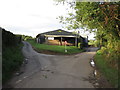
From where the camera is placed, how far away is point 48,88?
768 centimetres

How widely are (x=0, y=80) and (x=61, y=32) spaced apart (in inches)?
1392

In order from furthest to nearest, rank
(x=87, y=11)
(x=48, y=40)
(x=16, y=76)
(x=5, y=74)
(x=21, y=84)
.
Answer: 1. (x=48, y=40)
2. (x=87, y=11)
3. (x=16, y=76)
4. (x=5, y=74)
5. (x=21, y=84)

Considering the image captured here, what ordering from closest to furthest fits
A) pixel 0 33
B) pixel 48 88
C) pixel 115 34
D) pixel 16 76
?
pixel 48 88 → pixel 16 76 → pixel 0 33 → pixel 115 34

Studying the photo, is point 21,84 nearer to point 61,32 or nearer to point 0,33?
point 0,33

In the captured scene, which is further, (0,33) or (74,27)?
(74,27)

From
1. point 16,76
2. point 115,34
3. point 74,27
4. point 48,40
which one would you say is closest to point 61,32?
point 48,40

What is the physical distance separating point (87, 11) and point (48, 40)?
30.9 metres

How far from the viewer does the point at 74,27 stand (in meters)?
16.5

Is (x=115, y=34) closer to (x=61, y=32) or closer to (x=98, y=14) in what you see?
(x=98, y=14)

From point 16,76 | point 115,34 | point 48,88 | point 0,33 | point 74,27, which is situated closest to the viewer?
point 48,88

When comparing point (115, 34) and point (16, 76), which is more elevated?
point (115, 34)

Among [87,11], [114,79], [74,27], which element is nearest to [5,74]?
[114,79]

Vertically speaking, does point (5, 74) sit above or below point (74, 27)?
below

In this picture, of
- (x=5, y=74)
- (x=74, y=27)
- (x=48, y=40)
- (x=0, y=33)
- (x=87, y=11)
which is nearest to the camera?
(x=5, y=74)
